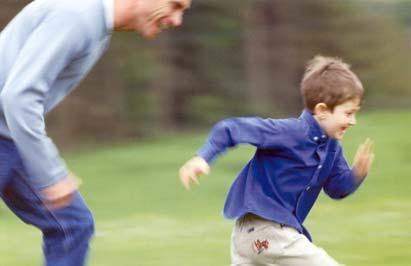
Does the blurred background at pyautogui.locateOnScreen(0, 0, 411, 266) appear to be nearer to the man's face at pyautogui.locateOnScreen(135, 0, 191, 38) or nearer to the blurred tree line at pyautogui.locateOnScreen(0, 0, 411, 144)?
the blurred tree line at pyautogui.locateOnScreen(0, 0, 411, 144)

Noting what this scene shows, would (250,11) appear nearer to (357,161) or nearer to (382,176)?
(382,176)

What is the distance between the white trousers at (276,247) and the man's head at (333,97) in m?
0.46

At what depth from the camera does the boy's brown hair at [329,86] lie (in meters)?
4.96

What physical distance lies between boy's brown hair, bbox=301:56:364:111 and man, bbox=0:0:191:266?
749 mm

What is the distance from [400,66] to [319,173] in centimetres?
1087

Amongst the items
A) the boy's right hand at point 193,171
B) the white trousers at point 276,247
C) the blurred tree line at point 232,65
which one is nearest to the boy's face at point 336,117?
the white trousers at point 276,247

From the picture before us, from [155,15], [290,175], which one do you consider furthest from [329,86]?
[155,15]

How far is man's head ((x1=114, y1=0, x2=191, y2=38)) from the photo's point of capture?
441 cm

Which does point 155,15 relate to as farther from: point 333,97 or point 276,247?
point 276,247

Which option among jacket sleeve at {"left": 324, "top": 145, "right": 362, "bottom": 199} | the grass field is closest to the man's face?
jacket sleeve at {"left": 324, "top": 145, "right": 362, "bottom": 199}

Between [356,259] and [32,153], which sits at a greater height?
[32,153]

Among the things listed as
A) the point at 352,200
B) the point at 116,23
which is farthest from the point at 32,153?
the point at 352,200

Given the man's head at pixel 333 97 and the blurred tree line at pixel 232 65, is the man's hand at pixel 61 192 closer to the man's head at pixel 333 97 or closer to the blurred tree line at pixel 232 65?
the man's head at pixel 333 97

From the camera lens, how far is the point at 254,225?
4.92 m
